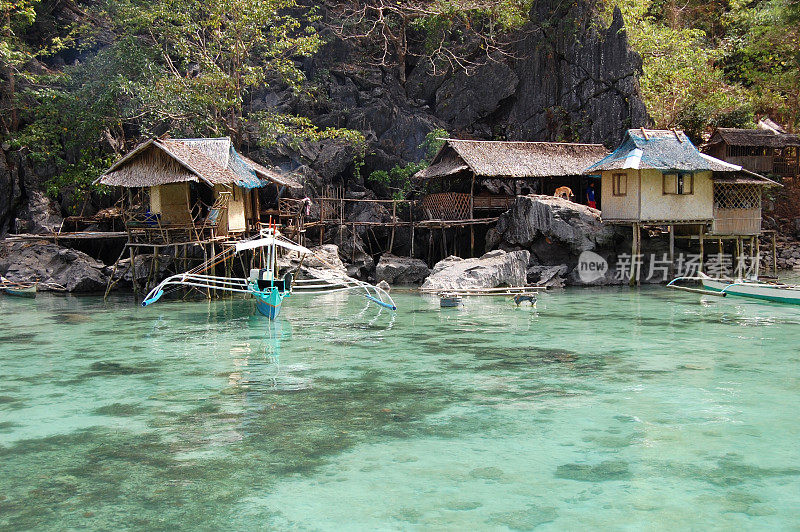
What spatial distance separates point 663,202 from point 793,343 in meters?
10.3

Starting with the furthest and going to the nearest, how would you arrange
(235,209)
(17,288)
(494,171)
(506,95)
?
(506,95) → (494,171) → (235,209) → (17,288)

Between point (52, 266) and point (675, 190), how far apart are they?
20.2m

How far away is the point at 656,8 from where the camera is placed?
112ft

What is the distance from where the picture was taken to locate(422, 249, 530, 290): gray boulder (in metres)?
20.6

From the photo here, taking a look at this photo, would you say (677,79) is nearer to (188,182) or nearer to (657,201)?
(657,201)

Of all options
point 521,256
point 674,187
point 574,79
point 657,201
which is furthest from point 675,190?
point 574,79

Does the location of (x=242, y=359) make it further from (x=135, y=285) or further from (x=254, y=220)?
(x=254, y=220)

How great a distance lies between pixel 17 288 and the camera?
70.7 ft

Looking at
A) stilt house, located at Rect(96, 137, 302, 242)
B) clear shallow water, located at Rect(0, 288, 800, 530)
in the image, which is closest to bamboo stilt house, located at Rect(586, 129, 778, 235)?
clear shallow water, located at Rect(0, 288, 800, 530)

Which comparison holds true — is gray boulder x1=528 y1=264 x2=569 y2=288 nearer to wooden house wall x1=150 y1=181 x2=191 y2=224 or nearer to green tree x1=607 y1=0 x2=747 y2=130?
green tree x1=607 y1=0 x2=747 y2=130

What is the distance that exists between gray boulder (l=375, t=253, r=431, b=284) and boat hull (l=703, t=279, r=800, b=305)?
948cm

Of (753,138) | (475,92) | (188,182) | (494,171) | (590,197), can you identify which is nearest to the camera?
(188,182)

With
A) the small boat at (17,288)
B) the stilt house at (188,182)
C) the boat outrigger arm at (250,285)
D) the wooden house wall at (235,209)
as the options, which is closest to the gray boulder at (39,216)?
the small boat at (17,288)

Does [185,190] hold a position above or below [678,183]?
below
